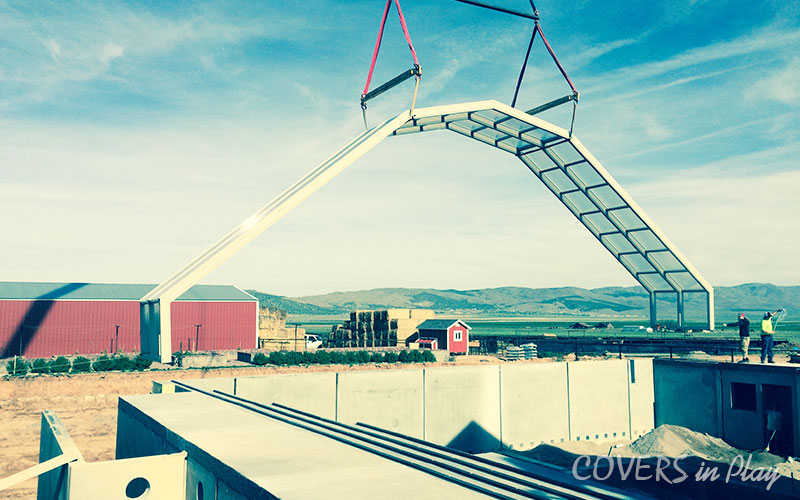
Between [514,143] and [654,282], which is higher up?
[514,143]

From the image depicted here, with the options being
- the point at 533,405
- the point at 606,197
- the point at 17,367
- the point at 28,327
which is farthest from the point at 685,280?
the point at 28,327

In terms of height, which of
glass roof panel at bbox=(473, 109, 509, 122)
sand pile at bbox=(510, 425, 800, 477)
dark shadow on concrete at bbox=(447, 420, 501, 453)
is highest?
glass roof panel at bbox=(473, 109, 509, 122)

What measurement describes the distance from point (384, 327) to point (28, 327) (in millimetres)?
23051

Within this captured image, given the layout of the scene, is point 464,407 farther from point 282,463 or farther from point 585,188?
point 282,463

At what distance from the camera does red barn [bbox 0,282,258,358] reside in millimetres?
33781

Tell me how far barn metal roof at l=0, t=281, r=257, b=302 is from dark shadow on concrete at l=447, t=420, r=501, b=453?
22.3 meters

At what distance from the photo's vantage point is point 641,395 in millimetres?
25547

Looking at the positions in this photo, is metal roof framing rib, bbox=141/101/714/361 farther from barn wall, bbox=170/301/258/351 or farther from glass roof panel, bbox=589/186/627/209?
barn wall, bbox=170/301/258/351

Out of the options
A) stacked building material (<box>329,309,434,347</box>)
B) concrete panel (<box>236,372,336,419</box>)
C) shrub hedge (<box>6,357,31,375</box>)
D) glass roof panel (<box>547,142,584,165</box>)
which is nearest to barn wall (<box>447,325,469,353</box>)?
stacked building material (<box>329,309,434,347</box>)

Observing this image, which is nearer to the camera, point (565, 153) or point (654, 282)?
point (565, 153)

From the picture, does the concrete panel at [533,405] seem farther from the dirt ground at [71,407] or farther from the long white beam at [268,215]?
the dirt ground at [71,407]

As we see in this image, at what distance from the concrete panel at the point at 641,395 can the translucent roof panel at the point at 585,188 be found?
21.6ft

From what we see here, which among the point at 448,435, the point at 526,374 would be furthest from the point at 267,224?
the point at 526,374

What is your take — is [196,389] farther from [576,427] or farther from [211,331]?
[211,331]
